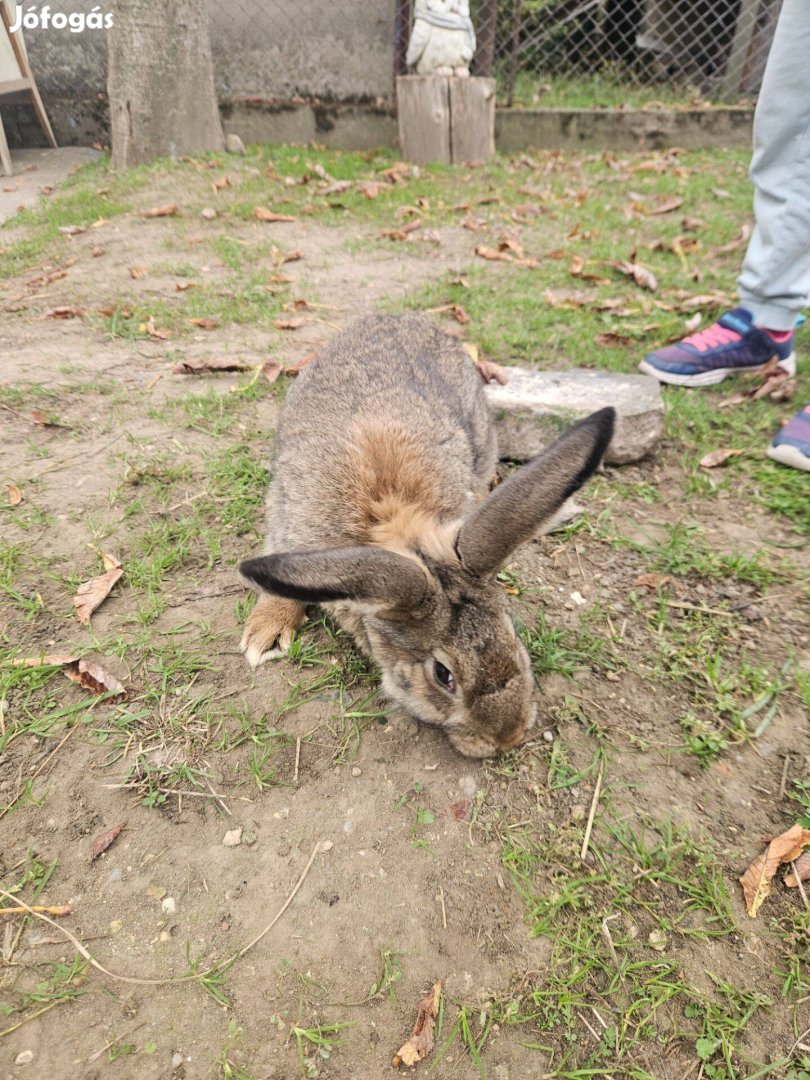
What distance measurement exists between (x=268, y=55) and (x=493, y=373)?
7.32 metres

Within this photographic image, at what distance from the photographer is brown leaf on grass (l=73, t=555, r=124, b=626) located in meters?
2.79

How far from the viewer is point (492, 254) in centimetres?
603

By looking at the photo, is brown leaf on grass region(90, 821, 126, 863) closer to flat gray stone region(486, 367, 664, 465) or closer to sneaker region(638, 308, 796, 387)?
flat gray stone region(486, 367, 664, 465)

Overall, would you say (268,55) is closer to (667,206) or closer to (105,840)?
(667,206)

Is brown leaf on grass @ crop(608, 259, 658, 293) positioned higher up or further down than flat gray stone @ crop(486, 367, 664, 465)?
higher up

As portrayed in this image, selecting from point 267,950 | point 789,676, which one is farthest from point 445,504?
point 267,950

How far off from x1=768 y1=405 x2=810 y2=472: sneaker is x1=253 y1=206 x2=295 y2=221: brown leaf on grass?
5.05 metres

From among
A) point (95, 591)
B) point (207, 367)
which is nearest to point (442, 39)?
point (207, 367)

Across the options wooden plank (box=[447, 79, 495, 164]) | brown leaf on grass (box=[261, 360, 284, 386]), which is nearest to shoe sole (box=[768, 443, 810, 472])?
brown leaf on grass (box=[261, 360, 284, 386])

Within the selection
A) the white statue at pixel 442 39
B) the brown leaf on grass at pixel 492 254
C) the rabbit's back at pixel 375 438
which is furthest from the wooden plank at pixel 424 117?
the rabbit's back at pixel 375 438

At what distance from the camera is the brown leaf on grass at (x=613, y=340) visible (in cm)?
470

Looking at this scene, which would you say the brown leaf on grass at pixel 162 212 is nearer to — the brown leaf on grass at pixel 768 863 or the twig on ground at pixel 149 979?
the twig on ground at pixel 149 979

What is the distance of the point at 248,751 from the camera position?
7.91 ft

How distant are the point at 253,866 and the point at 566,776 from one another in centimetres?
101
